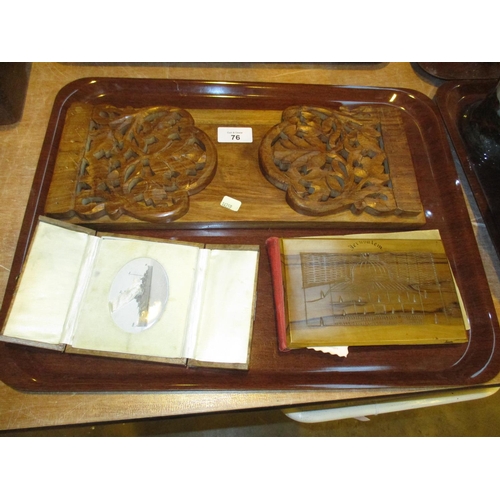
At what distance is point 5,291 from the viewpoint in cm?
77

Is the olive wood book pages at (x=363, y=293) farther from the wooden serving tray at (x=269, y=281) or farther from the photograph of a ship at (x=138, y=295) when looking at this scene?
the photograph of a ship at (x=138, y=295)

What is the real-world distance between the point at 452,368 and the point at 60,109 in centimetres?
119

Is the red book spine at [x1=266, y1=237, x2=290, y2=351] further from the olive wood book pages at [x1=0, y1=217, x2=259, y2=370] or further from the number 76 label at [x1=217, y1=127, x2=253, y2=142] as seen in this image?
the number 76 label at [x1=217, y1=127, x2=253, y2=142]

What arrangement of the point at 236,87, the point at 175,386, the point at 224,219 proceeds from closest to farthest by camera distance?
the point at 175,386 < the point at 224,219 < the point at 236,87

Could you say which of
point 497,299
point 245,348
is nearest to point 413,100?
point 497,299

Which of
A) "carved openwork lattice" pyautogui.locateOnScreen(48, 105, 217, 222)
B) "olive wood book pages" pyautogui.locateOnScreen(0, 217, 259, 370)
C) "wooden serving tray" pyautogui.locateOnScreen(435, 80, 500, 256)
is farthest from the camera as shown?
"wooden serving tray" pyautogui.locateOnScreen(435, 80, 500, 256)

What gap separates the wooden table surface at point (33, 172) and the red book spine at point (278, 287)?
0.12 metres

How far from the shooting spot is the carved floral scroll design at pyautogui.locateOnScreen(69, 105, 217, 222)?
812 millimetres

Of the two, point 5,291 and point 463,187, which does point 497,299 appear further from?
point 5,291

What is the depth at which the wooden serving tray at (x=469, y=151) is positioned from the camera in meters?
0.92

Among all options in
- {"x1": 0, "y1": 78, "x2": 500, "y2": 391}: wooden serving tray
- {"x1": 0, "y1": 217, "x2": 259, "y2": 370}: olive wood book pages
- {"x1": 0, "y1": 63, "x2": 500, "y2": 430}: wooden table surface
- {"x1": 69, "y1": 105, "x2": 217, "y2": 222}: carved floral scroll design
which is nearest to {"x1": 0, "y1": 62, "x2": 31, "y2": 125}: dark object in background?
{"x1": 0, "y1": 63, "x2": 500, "y2": 430}: wooden table surface

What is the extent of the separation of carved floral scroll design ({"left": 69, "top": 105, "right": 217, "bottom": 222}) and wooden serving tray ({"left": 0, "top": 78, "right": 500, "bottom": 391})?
71 mm

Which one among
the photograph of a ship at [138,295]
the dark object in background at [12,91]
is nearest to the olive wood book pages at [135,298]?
the photograph of a ship at [138,295]

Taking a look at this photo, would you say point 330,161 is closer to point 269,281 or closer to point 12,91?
point 269,281
